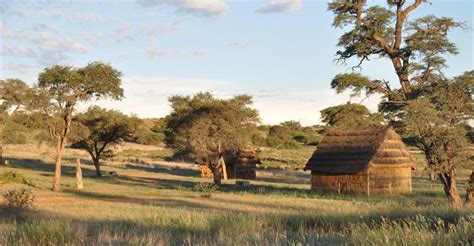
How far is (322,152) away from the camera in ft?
124

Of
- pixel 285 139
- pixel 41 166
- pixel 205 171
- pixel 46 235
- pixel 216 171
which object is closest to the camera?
pixel 46 235

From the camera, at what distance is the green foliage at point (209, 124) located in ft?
139

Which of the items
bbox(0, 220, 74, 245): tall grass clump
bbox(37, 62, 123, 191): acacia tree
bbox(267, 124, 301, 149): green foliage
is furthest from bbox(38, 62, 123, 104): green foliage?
bbox(267, 124, 301, 149): green foliage

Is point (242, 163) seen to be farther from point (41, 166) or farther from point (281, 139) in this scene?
point (281, 139)

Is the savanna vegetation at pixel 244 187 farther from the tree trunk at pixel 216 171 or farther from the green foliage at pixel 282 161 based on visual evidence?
the green foliage at pixel 282 161

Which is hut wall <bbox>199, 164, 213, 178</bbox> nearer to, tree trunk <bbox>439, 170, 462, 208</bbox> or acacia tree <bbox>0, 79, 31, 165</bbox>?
acacia tree <bbox>0, 79, 31, 165</bbox>

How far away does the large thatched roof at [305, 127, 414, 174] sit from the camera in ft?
116

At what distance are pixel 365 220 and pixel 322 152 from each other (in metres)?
25.3

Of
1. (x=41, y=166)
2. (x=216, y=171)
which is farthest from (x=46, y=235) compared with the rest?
(x=41, y=166)

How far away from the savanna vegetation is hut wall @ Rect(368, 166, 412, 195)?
1119mm

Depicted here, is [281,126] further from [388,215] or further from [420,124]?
[388,215]

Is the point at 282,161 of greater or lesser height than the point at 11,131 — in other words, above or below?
below

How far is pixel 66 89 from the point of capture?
35.0m

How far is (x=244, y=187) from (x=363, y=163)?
8.37 meters
